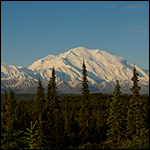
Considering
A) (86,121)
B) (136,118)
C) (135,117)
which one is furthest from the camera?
(86,121)

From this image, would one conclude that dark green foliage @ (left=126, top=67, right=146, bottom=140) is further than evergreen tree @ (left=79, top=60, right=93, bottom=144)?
No

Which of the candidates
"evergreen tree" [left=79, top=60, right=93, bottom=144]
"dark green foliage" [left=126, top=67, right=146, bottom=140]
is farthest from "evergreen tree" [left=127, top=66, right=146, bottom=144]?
"evergreen tree" [left=79, top=60, right=93, bottom=144]

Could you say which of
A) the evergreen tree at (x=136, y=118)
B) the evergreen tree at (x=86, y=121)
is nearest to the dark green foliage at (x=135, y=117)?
the evergreen tree at (x=136, y=118)

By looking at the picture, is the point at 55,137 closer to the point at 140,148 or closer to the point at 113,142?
the point at 113,142

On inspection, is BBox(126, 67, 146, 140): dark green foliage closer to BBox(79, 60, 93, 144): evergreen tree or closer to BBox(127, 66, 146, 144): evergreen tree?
BBox(127, 66, 146, 144): evergreen tree

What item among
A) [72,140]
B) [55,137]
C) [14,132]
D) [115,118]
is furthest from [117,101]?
[14,132]

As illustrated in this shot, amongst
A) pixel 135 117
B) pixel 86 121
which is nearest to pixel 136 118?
pixel 135 117

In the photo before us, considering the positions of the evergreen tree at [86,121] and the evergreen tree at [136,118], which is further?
the evergreen tree at [86,121]

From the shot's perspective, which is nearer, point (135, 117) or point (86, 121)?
point (135, 117)

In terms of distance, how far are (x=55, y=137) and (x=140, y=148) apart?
84.6 ft

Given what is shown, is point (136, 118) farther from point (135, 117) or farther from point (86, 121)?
point (86, 121)

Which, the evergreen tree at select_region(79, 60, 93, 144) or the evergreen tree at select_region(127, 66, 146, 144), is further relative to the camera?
the evergreen tree at select_region(79, 60, 93, 144)

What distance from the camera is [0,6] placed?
91.3 ft

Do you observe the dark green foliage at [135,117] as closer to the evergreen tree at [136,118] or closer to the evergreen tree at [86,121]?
the evergreen tree at [136,118]
